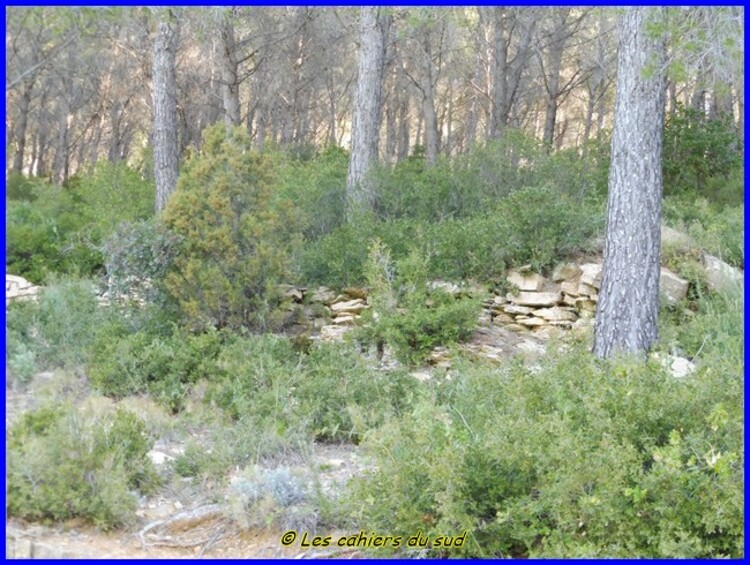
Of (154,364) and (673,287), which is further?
(673,287)

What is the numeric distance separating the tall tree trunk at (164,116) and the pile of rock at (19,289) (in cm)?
225

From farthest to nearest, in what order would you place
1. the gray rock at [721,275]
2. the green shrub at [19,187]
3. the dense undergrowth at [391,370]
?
the green shrub at [19,187]
the gray rock at [721,275]
the dense undergrowth at [391,370]

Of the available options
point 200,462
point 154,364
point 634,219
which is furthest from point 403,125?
point 200,462

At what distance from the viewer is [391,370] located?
719 cm

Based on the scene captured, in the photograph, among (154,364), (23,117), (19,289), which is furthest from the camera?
(23,117)

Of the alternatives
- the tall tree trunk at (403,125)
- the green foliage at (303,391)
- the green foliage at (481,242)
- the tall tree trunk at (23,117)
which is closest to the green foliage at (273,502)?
the green foliage at (303,391)

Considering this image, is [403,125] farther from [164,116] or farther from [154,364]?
[154,364]

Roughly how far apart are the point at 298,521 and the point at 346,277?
215 inches

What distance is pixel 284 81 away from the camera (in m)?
23.8

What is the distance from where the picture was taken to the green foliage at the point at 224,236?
7.71m

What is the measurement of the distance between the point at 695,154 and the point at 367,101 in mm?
5725

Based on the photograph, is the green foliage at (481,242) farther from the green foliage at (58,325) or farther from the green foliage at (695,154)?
the green foliage at (695,154)

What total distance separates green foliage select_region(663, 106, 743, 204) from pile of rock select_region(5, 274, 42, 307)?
9435 millimetres

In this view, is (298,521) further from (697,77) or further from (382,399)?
(697,77)
